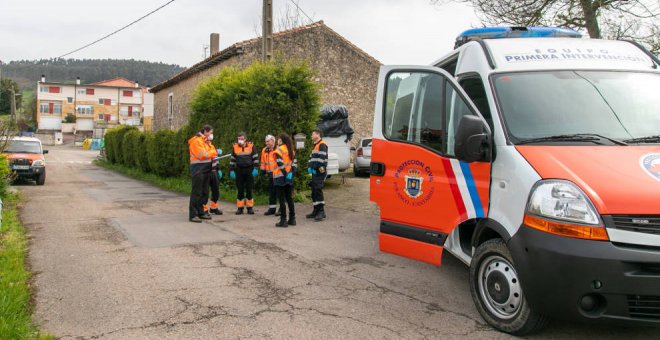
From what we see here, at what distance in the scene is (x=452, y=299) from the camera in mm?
5141

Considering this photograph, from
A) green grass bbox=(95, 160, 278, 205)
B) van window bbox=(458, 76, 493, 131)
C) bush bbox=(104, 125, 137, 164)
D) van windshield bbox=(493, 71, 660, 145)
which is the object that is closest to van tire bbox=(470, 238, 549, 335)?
van windshield bbox=(493, 71, 660, 145)

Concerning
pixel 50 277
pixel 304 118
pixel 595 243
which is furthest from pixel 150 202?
pixel 595 243

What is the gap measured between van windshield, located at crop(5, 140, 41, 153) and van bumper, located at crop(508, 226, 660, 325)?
2005 centimetres

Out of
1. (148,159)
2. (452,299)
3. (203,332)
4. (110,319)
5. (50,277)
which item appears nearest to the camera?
Answer: (203,332)

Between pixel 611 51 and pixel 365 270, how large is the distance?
3.44 metres

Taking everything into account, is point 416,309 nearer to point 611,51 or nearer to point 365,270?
point 365,270

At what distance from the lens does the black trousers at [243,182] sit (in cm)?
1125

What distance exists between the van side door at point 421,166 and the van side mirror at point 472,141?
0.20 feet

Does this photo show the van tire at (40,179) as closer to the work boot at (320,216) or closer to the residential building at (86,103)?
the work boot at (320,216)

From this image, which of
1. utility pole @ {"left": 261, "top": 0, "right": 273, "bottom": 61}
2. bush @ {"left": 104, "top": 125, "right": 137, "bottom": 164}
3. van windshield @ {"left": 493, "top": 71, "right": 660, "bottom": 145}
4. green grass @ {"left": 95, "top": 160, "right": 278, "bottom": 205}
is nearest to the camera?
van windshield @ {"left": 493, "top": 71, "right": 660, "bottom": 145}

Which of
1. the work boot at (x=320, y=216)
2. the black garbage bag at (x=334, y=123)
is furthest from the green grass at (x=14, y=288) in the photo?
the black garbage bag at (x=334, y=123)

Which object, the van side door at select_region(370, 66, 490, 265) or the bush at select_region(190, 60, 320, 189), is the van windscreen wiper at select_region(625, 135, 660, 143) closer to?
the van side door at select_region(370, 66, 490, 265)

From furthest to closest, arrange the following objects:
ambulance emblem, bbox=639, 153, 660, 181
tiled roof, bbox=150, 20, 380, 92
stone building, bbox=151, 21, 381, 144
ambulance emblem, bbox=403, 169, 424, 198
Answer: stone building, bbox=151, 21, 381, 144 < tiled roof, bbox=150, 20, 380, 92 < ambulance emblem, bbox=403, 169, 424, 198 < ambulance emblem, bbox=639, 153, 660, 181

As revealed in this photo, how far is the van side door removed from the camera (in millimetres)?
4590
